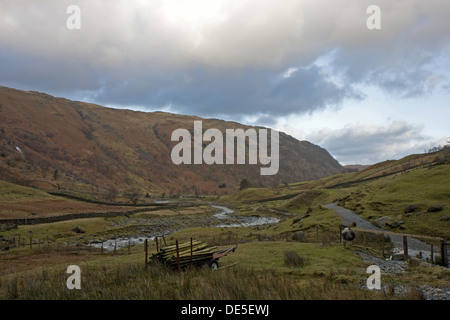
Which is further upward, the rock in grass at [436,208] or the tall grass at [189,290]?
the rock in grass at [436,208]

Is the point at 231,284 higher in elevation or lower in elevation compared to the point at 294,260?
higher

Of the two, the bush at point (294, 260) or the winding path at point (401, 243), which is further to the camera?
the winding path at point (401, 243)

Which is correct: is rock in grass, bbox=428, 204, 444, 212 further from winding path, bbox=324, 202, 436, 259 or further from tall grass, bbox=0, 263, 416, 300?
tall grass, bbox=0, 263, 416, 300

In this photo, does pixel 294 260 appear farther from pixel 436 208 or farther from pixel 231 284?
pixel 436 208

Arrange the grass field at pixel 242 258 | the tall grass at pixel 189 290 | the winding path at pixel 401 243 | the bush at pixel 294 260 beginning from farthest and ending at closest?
the winding path at pixel 401 243
the bush at pixel 294 260
the grass field at pixel 242 258
the tall grass at pixel 189 290

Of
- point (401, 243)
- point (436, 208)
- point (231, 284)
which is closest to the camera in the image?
point (231, 284)

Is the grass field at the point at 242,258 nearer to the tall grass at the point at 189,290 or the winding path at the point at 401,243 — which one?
the tall grass at the point at 189,290

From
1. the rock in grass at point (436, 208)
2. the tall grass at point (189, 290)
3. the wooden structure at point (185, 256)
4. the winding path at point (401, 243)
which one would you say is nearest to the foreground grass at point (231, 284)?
the tall grass at point (189, 290)

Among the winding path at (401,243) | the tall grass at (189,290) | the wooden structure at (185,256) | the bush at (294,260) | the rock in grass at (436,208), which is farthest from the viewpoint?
the rock in grass at (436,208)

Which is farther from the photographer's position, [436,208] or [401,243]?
[436,208]

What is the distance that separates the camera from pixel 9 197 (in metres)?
71.7

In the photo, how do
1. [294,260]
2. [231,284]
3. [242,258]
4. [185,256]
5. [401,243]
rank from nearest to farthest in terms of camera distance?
[231,284] → [185,256] → [294,260] → [242,258] → [401,243]

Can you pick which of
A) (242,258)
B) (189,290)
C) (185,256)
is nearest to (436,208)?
(242,258)
